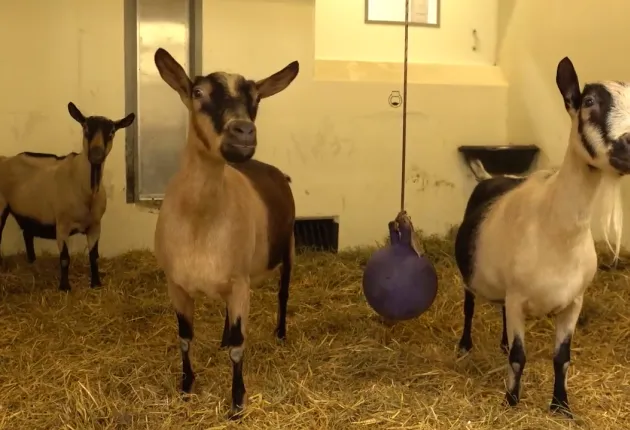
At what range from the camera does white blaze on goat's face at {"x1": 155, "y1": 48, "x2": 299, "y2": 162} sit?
8.54ft

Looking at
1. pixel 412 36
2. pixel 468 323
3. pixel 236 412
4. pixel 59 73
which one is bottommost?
pixel 236 412

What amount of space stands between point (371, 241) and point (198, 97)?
3714 millimetres

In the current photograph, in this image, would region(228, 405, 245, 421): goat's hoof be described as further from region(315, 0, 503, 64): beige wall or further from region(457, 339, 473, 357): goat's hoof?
region(315, 0, 503, 64): beige wall

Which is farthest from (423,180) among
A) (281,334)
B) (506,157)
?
(281,334)

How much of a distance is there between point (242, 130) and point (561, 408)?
70.4 inches

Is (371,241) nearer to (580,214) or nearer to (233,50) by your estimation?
(233,50)

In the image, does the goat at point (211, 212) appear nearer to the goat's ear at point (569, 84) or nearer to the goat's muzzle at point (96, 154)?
the goat's ear at point (569, 84)

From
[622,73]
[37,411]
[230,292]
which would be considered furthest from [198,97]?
[622,73]

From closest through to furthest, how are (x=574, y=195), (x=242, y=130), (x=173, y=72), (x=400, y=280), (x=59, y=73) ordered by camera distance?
(x=242, y=130) → (x=574, y=195) → (x=173, y=72) → (x=400, y=280) → (x=59, y=73)

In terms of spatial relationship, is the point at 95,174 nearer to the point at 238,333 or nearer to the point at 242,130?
the point at 238,333

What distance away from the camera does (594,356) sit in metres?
3.74

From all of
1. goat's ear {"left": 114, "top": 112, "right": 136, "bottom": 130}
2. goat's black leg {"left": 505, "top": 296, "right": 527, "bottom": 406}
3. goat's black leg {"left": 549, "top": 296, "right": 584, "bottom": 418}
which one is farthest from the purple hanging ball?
goat's ear {"left": 114, "top": 112, "right": 136, "bottom": 130}

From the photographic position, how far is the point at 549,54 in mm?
5949

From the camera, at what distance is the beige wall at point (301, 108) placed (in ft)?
18.1
